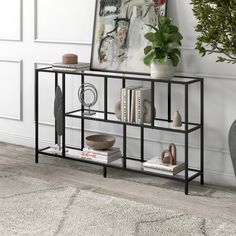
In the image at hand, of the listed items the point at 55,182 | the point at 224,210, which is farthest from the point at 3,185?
the point at 224,210

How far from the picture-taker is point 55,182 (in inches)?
161

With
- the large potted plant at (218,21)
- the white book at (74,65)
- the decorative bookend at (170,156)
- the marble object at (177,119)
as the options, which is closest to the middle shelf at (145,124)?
the marble object at (177,119)

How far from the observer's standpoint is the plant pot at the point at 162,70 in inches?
153

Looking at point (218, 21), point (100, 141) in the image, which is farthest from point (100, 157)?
point (218, 21)

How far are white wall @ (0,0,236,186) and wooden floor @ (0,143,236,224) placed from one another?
25cm

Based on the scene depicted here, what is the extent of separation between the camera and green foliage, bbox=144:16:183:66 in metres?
3.86

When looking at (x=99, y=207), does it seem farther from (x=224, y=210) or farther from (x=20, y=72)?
(x=20, y=72)

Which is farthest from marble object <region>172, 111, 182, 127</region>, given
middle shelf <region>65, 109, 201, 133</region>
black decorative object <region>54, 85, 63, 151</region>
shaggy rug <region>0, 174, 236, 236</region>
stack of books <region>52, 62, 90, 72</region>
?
black decorative object <region>54, 85, 63, 151</region>

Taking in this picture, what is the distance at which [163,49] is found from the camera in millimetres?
3883

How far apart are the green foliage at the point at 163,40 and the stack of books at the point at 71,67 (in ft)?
2.25

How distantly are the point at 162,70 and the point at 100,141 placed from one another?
84 cm

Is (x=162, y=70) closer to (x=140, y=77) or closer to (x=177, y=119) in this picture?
(x=140, y=77)

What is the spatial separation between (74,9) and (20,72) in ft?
2.77

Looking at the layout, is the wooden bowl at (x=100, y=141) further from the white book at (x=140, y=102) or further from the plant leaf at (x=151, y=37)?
the plant leaf at (x=151, y=37)
